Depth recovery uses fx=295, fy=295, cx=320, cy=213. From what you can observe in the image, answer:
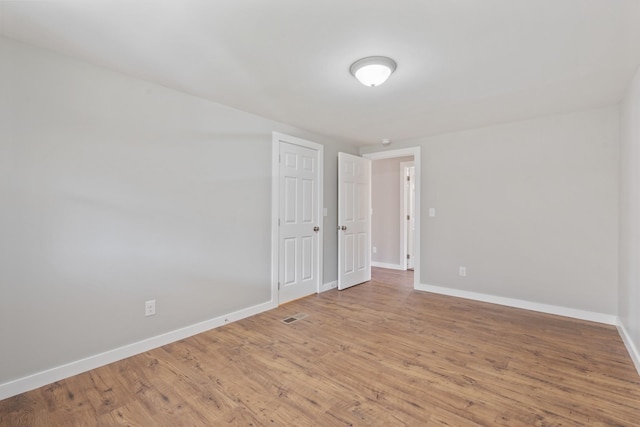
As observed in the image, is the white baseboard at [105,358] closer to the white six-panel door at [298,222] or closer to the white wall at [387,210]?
the white six-panel door at [298,222]

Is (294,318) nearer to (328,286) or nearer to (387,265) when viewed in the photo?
(328,286)

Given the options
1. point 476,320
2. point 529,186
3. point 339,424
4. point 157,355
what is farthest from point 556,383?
point 157,355

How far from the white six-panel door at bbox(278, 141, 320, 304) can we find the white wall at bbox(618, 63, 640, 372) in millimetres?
3082

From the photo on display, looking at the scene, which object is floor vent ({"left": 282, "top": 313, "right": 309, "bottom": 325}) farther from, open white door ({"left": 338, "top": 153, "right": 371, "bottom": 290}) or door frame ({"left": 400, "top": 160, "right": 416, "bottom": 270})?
door frame ({"left": 400, "top": 160, "right": 416, "bottom": 270})

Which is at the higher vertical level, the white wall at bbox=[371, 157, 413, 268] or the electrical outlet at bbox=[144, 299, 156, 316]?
the white wall at bbox=[371, 157, 413, 268]

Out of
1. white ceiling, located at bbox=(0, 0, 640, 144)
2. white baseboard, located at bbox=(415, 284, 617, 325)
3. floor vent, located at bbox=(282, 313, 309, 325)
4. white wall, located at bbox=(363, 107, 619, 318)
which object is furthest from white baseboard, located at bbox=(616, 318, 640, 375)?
floor vent, located at bbox=(282, 313, 309, 325)

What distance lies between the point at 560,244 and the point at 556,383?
190 centimetres

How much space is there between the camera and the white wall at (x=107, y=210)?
6.28ft

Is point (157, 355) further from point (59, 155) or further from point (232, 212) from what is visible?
point (59, 155)

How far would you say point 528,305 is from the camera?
3504mm

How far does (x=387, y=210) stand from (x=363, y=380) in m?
4.35

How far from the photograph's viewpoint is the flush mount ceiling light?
6.79 ft

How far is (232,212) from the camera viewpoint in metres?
3.13

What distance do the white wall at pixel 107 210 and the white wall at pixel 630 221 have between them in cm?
336
